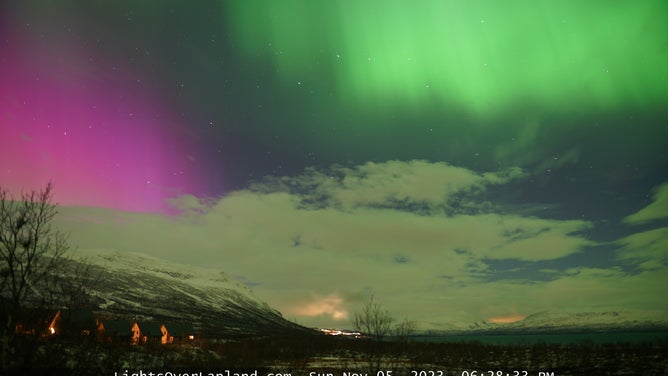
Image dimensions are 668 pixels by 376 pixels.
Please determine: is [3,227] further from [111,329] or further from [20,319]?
[111,329]

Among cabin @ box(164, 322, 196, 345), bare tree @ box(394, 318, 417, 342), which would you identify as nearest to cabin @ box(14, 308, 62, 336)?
bare tree @ box(394, 318, 417, 342)

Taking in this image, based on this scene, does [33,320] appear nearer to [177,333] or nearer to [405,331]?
[405,331]

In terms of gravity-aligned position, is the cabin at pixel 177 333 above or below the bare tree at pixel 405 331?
below

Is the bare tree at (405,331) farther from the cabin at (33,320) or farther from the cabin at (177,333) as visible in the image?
the cabin at (177,333)

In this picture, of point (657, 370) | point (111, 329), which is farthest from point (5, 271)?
point (111, 329)

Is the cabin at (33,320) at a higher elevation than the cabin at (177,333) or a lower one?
higher

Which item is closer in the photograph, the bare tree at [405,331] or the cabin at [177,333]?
the bare tree at [405,331]

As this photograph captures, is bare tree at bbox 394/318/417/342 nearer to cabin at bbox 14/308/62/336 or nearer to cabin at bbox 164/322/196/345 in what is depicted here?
cabin at bbox 14/308/62/336

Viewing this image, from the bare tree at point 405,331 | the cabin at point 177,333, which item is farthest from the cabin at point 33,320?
the cabin at point 177,333

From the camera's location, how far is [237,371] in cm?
3641

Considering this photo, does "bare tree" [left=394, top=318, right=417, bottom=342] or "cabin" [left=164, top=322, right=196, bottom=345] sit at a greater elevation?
"bare tree" [left=394, top=318, right=417, bottom=342]

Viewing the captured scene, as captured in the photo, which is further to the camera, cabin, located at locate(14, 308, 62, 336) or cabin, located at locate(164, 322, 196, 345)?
cabin, located at locate(164, 322, 196, 345)

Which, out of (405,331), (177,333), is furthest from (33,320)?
(177,333)

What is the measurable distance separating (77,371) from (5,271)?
8965 millimetres
